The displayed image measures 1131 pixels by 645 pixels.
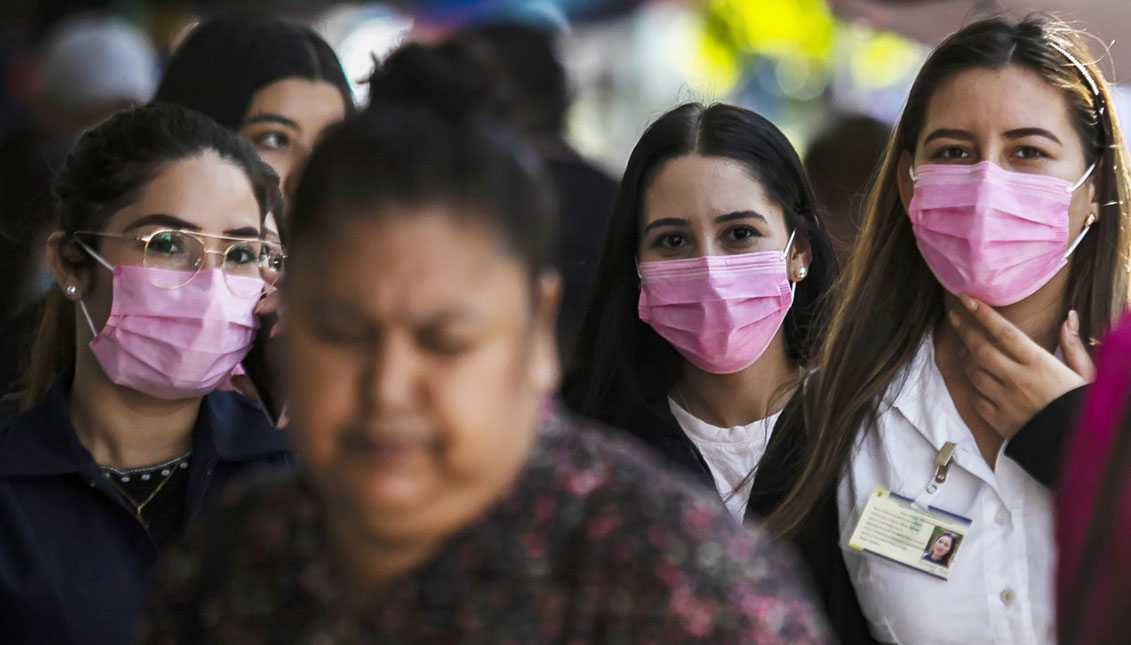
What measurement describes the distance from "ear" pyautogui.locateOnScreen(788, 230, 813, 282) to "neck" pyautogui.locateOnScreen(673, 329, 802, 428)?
0.17 meters

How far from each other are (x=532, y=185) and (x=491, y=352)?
0.22m

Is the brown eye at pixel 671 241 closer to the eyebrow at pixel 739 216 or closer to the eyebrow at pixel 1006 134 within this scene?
the eyebrow at pixel 739 216

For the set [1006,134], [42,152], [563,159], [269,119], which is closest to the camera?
[1006,134]

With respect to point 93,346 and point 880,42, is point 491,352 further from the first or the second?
point 880,42

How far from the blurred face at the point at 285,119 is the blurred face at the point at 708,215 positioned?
1231 millimetres

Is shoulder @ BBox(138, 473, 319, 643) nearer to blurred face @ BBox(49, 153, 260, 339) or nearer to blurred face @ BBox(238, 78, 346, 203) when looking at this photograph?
blurred face @ BBox(49, 153, 260, 339)

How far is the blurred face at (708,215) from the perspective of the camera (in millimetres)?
3770

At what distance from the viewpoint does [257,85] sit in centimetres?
452

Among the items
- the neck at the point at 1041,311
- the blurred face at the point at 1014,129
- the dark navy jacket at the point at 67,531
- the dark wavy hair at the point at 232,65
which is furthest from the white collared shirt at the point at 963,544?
the dark wavy hair at the point at 232,65

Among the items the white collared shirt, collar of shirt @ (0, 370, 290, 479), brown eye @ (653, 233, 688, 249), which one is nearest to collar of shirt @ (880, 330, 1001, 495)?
the white collared shirt

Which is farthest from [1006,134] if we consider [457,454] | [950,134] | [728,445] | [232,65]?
[232,65]

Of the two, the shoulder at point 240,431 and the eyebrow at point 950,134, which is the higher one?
the eyebrow at point 950,134

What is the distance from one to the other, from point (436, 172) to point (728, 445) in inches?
83.8

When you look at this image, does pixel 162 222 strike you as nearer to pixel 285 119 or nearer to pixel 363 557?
pixel 285 119
